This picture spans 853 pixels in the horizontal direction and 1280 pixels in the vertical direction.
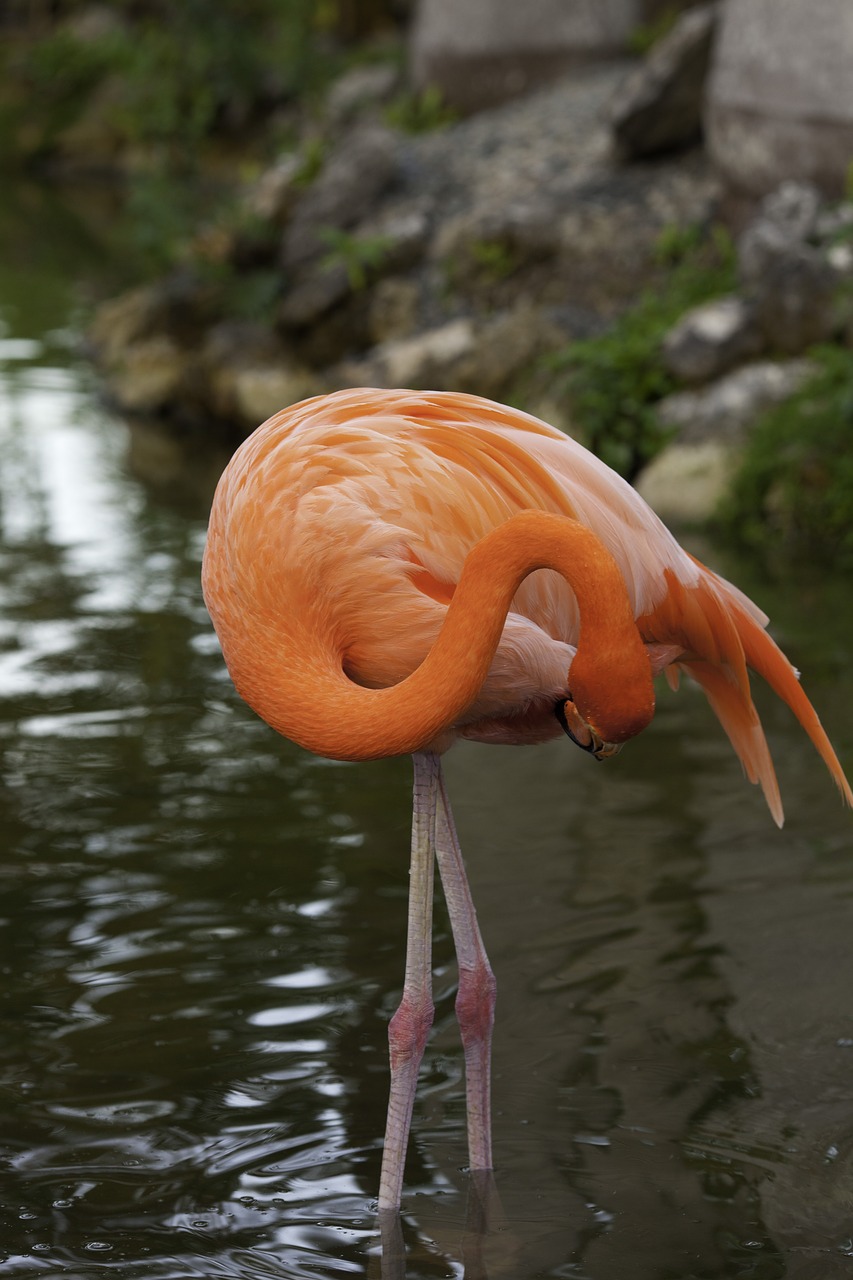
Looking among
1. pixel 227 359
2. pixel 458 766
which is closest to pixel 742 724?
pixel 458 766

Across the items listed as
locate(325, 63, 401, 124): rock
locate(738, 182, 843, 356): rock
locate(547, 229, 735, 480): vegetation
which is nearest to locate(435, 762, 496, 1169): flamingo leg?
locate(547, 229, 735, 480): vegetation

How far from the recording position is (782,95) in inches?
322

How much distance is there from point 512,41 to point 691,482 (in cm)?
593

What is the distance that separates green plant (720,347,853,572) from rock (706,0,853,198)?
144 cm

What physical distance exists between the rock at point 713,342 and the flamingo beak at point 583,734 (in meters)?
5.48

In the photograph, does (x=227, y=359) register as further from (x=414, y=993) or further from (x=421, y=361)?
(x=414, y=993)

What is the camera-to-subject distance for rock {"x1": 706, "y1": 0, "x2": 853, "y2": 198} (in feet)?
25.8

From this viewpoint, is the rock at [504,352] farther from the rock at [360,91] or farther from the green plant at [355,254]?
the rock at [360,91]

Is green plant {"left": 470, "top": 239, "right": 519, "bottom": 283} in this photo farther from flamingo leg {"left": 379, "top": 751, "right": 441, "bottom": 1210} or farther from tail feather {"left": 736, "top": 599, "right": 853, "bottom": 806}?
flamingo leg {"left": 379, "top": 751, "right": 441, "bottom": 1210}

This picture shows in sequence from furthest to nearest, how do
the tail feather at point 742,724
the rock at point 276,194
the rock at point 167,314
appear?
the rock at point 276,194 → the rock at point 167,314 → the tail feather at point 742,724

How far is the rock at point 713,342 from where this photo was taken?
7.69 m

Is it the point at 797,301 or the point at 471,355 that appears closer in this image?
the point at 797,301

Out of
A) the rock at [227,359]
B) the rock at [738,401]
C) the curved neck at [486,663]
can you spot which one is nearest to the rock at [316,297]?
the rock at [227,359]

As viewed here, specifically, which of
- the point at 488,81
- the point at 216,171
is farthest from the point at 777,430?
the point at 216,171
